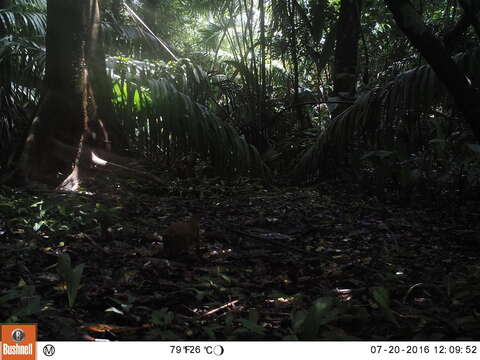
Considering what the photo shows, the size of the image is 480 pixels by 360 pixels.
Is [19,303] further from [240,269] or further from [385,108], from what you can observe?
[385,108]

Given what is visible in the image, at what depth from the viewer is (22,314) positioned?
144cm

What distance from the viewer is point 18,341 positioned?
→ 1.27m

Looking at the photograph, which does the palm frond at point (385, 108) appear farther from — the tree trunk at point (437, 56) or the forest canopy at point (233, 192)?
the tree trunk at point (437, 56)

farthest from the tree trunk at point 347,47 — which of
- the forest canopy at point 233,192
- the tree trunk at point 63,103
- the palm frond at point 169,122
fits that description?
the tree trunk at point 63,103

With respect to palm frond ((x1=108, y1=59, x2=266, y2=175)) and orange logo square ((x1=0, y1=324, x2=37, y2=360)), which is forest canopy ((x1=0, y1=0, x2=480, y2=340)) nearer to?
palm frond ((x1=108, y1=59, x2=266, y2=175))

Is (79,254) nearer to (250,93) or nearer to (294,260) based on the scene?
(294,260)

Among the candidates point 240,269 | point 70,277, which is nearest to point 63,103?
point 240,269

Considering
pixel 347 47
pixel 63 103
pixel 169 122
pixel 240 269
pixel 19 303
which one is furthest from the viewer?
pixel 347 47

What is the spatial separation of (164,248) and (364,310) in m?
1.02

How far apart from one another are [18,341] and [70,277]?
1.38 ft

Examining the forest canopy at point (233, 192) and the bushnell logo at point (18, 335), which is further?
the forest canopy at point (233, 192)

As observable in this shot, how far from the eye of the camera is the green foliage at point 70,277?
162cm

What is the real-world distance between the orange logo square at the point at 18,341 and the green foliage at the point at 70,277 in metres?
0.31

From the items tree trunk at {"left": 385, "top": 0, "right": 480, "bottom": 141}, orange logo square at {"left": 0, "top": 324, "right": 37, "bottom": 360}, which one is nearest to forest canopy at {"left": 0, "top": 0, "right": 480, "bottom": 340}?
tree trunk at {"left": 385, "top": 0, "right": 480, "bottom": 141}
